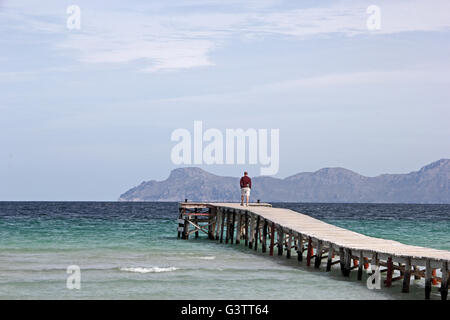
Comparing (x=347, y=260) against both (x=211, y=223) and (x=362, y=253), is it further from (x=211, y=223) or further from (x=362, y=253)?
(x=211, y=223)

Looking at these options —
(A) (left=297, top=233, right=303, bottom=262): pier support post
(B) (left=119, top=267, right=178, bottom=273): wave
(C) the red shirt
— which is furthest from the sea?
(C) the red shirt

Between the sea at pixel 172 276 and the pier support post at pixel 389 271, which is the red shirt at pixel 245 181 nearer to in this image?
the sea at pixel 172 276

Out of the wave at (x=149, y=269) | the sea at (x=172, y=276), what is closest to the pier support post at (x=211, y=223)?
the sea at (x=172, y=276)

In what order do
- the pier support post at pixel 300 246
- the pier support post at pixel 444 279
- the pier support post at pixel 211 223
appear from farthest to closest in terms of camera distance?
the pier support post at pixel 211 223 < the pier support post at pixel 300 246 < the pier support post at pixel 444 279

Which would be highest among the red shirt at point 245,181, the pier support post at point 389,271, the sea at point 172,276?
the red shirt at point 245,181

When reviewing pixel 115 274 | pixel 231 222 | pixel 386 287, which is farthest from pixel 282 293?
pixel 231 222

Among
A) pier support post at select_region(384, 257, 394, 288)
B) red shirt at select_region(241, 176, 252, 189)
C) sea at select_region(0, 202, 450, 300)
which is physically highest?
red shirt at select_region(241, 176, 252, 189)

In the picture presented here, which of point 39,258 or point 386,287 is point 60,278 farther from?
point 386,287

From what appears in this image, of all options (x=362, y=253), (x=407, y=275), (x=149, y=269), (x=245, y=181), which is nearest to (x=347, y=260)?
(x=362, y=253)

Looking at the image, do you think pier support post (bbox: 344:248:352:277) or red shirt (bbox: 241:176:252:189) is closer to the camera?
pier support post (bbox: 344:248:352:277)

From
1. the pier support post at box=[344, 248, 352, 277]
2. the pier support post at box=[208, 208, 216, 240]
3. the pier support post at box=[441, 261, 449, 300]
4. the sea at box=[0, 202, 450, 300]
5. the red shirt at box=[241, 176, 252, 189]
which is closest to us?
the pier support post at box=[441, 261, 449, 300]

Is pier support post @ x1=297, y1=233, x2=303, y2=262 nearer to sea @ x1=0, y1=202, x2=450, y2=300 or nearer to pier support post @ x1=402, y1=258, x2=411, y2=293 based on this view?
sea @ x1=0, y1=202, x2=450, y2=300

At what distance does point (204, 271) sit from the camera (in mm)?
26438

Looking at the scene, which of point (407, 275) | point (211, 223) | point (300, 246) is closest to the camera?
point (407, 275)
